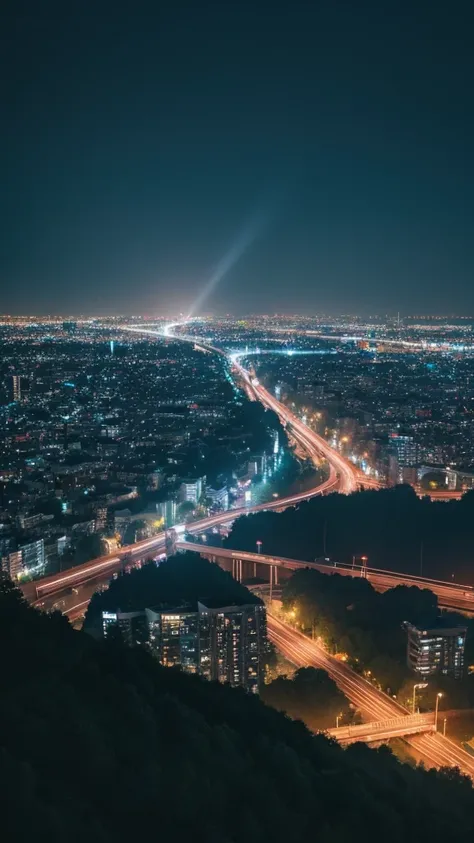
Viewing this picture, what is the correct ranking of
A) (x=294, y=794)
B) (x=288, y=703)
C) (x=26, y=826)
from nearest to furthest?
(x=26, y=826), (x=294, y=794), (x=288, y=703)

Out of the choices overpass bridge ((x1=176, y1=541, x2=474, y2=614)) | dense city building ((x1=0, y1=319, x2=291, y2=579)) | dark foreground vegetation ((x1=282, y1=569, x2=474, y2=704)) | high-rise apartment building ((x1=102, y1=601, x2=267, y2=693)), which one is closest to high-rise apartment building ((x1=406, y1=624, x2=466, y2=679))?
dark foreground vegetation ((x1=282, y1=569, x2=474, y2=704))

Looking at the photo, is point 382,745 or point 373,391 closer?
point 382,745

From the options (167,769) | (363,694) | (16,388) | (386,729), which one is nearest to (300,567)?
(363,694)

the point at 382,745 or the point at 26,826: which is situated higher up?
Answer: the point at 26,826

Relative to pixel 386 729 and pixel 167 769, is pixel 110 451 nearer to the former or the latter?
pixel 386 729

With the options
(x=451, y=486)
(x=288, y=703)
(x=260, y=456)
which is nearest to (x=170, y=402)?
Result: (x=260, y=456)

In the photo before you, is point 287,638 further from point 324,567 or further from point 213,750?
point 213,750

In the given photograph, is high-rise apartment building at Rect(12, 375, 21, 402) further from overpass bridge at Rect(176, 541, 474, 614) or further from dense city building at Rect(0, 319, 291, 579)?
overpass bridge at Rect(176, 541, 474, 614)
